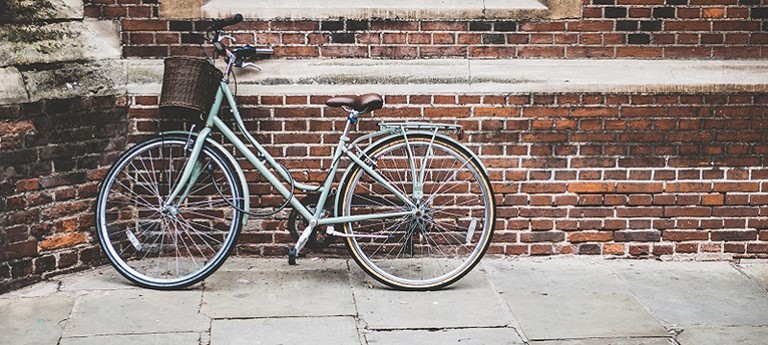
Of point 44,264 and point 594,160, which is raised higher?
point 594,160

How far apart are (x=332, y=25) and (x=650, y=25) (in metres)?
1.93

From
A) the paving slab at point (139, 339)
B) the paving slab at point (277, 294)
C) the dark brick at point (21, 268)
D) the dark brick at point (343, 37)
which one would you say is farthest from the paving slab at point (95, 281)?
the dark brick at point (343, 37)

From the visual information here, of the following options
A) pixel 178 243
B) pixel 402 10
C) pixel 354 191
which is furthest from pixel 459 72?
pixel 178 243

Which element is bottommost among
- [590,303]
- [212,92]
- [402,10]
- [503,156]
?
[590,303]

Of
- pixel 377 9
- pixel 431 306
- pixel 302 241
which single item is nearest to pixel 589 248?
pixel 431 306

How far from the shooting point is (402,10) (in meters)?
5.78

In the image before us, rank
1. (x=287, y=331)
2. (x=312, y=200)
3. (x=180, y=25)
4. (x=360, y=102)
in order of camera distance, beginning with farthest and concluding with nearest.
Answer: (x=180, y=25) → (x=312, y=200) → (x=360, y=102) → (x=287, y=331)

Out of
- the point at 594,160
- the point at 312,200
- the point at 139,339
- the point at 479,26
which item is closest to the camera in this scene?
the point at 139,339

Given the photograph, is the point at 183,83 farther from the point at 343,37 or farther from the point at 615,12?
the point at 615,12

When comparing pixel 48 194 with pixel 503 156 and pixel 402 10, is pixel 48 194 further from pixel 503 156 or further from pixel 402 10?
pixel 503 156

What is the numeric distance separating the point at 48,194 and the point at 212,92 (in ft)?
3.63

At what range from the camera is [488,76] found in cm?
584

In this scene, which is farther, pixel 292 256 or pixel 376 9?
pixel 376 9

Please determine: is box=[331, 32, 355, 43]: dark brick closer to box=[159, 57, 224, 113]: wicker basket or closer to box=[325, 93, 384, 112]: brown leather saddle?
box=[325, 93, 384, 112]: brown leather saddle
